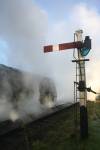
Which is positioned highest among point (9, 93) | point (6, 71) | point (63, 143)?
point (6, 71)

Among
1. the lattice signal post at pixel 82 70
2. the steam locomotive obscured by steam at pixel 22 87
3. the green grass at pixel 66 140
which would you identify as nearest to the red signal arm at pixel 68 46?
the lattice signal post at pixel 82 70

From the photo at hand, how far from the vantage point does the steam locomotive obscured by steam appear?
1071 centimetres

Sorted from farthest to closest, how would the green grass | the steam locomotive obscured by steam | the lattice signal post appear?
the steam locomotive obscured by steam, the lattice signal post, the green grass

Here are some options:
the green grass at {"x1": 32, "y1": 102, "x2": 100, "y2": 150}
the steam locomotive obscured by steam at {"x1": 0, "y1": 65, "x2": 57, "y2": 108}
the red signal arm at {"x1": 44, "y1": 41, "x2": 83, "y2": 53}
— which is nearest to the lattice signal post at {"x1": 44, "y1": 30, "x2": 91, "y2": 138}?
the red signal arm at {"x1": 44, "y1": 41, "x2": 83, "y2": 53}

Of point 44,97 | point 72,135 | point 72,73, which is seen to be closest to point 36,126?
point 72,135

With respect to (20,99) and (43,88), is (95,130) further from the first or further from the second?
(43,88)

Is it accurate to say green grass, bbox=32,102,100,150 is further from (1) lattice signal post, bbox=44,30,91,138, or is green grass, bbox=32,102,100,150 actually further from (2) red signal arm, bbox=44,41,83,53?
(2) red signal arm, bbox=44,41,83,53

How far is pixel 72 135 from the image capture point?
7.84 metres

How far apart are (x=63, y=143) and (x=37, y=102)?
23.6ft

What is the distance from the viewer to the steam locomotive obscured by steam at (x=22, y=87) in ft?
35.1

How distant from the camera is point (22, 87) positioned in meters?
12.5

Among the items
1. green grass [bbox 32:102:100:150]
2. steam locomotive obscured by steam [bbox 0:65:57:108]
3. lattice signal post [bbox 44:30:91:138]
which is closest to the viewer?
green grass [bbox 32:102:100:150]

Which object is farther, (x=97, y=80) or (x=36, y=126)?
(x=97, y=80)

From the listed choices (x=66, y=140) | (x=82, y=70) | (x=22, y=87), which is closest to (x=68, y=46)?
(x=82, y=70)
